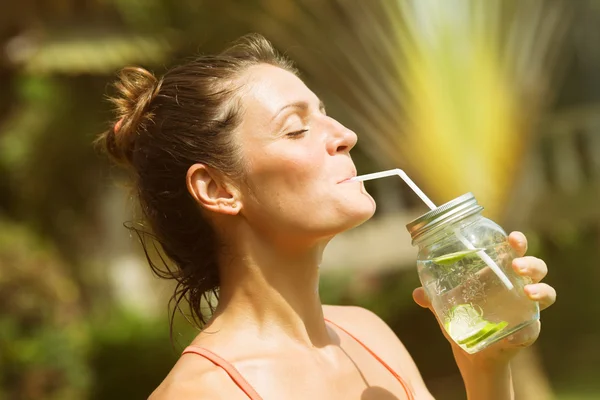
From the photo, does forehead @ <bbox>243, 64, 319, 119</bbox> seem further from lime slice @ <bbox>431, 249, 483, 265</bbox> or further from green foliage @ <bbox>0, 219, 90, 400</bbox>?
green foliage @ <bbox>0, 219, 90, 400</bbox>

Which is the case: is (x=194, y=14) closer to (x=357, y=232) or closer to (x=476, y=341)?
(x=357, y=232)

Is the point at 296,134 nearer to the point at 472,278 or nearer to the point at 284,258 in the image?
the point at 284,258

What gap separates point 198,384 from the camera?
6.83ft

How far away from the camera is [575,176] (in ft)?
26.7

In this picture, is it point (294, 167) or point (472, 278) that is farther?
point (294, 167)

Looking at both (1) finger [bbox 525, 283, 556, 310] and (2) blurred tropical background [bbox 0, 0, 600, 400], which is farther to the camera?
(2) blurred tropical background [bbox 0, 0, 600, 400]

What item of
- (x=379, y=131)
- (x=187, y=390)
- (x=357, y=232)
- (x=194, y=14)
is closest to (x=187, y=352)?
(x=187, y=390)

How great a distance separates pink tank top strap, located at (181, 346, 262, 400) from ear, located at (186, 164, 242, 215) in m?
0.36

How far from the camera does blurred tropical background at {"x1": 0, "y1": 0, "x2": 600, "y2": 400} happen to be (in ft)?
18.4

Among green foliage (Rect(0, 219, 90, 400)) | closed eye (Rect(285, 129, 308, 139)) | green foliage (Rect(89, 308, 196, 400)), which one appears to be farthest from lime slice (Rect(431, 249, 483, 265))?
green foliage (Rect(89, 308, 196, 400))

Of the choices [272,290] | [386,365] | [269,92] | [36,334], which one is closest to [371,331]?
[386,365]

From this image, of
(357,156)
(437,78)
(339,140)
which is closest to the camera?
(339,140)

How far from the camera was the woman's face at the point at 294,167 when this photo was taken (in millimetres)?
2180

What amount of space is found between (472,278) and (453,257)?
64mm
